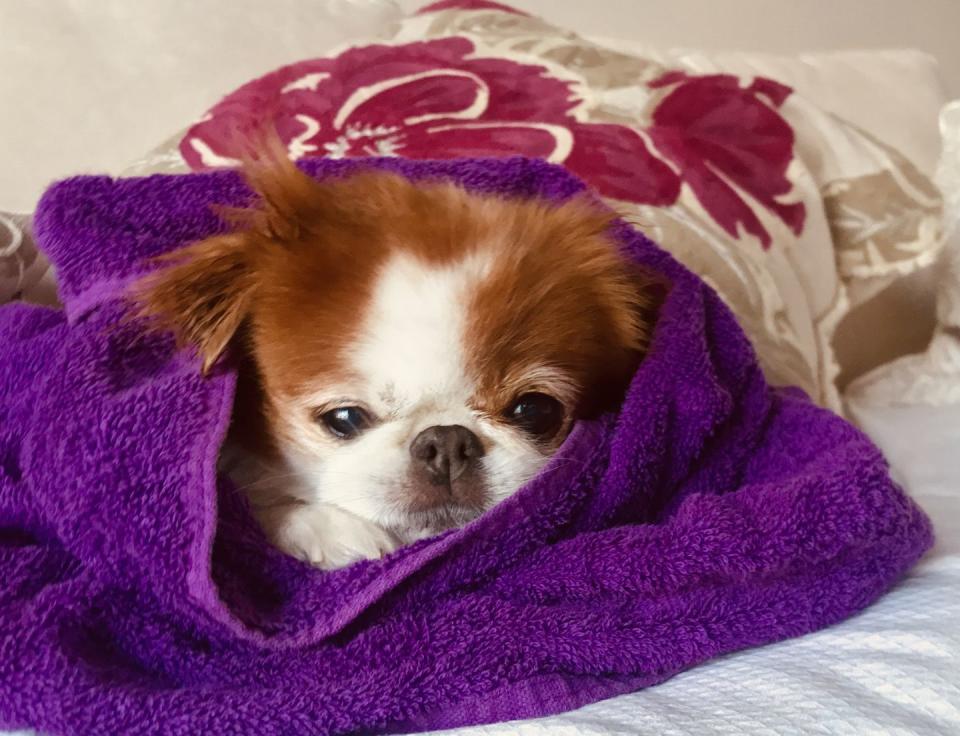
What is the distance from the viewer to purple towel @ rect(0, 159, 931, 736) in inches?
24.0

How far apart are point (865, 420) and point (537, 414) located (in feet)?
2.64

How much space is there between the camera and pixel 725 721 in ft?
1.86

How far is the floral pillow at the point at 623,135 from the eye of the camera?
1144 millimetres

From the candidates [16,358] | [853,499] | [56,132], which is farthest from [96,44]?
[853,499]

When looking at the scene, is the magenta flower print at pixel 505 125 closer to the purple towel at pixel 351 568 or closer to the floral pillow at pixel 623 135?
the floral pillow at pixel 623 135

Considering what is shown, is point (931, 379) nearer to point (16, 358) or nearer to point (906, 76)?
point (906, 76)

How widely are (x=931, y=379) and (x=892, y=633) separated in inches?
36.8

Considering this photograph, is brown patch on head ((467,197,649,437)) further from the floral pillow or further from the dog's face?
the floral pillow

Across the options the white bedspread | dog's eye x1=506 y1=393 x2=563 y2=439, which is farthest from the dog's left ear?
the white bedspread

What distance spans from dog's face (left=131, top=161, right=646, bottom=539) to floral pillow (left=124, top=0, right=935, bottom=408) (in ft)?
0.94

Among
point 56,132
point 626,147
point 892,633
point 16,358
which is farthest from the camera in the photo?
point 56,132

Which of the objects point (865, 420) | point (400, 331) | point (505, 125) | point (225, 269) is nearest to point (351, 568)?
point (400, 331)

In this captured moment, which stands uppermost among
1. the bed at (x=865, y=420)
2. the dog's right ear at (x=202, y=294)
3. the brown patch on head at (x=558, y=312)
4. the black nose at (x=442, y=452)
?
the dog's right ear at (x=202, y=294)

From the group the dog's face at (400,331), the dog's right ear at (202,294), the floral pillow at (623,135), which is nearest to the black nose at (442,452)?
the dog's face at (400,331)
